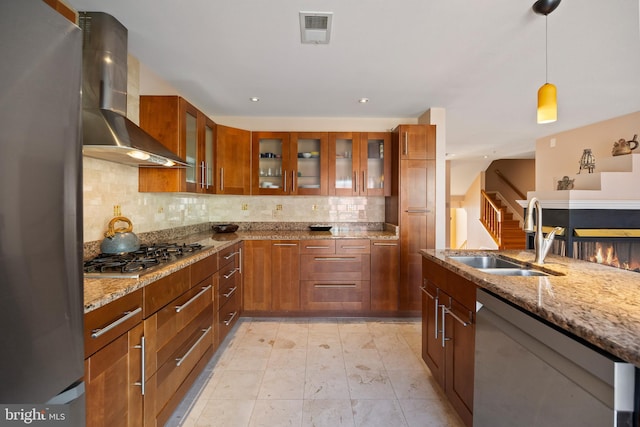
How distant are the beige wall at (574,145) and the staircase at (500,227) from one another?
2.24m

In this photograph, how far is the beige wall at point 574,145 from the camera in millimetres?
3899

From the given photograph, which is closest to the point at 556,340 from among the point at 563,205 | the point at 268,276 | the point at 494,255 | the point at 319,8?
the point at 494,255

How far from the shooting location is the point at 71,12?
1634 millimetres

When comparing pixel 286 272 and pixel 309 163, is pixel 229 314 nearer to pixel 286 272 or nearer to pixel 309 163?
pixel 286 272

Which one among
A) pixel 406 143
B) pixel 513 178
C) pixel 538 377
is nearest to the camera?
pixel 538 377

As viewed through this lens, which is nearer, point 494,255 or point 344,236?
point 494,255

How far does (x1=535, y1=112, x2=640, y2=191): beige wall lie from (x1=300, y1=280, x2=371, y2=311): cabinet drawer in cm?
347

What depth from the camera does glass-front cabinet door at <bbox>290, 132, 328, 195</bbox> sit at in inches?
144

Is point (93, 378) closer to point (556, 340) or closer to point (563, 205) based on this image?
point (556, 340)

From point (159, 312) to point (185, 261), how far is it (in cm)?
36

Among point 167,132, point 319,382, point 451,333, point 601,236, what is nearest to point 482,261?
point 451,333

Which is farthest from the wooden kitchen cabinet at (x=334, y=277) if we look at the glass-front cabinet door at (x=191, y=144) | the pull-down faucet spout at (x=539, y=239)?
the pull-down faucet spout at (x=539, y=239)

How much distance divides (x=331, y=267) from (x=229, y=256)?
1.15 m

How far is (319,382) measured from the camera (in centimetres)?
211
